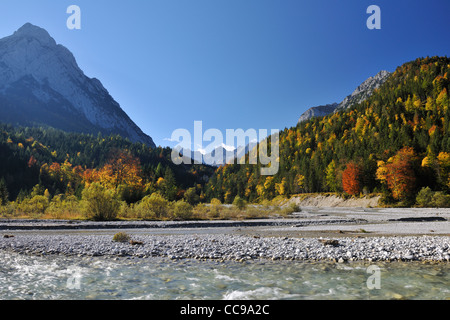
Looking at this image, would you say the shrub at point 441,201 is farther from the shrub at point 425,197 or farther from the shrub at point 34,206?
the shrub at point 34,206

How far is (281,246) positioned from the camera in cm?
1445

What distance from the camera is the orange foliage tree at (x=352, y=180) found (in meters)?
75.6

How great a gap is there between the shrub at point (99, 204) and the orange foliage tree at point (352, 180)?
65959 millimetres

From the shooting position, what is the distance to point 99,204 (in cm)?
3459

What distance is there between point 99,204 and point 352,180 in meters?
68.2

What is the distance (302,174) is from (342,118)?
48325 mm

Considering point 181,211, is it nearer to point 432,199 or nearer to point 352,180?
point 432,199

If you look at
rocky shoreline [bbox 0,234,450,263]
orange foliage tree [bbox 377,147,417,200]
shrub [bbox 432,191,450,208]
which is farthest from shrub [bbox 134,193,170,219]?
orange foliage tree [bbox 377,147,417,200]

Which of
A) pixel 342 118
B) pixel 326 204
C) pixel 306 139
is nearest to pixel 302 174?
pixel 326 204

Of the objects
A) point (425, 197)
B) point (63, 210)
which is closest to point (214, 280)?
point (63, 210)

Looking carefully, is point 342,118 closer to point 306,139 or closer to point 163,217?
A: point 306,139

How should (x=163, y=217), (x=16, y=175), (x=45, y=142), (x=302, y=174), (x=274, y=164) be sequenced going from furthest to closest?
(x=45, y=142) < (x=274, y=164) < (x=16, y=175) < (x=302, y=174) < (x=163, y=217)

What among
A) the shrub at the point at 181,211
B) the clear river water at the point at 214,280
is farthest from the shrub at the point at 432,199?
the clear river water at the point at 214,280

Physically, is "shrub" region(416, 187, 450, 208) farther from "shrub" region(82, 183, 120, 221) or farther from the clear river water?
"shrub" region(82, 183, 120, 221)
